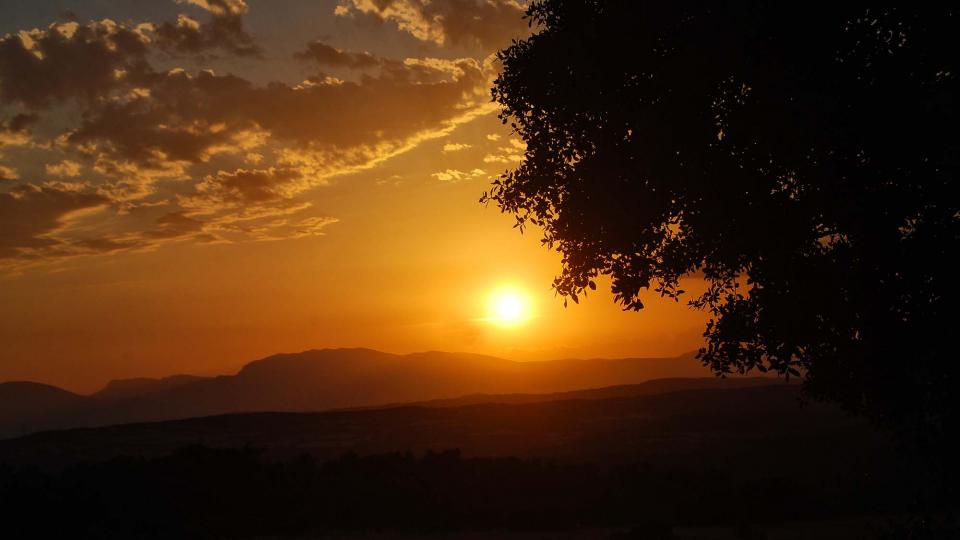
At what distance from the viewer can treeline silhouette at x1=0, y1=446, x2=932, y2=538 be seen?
2824cm

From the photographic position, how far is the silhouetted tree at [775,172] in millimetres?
12359

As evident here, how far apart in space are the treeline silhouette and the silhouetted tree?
14.8m

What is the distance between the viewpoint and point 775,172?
44.9 feet

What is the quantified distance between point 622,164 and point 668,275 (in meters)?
2.24

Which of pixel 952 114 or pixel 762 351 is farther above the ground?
pixel 952 114

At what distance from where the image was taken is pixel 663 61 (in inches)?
547

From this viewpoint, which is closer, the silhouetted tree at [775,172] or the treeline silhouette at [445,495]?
the silhouetted tree at [775,172]

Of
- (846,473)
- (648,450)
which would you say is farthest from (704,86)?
(648,450)

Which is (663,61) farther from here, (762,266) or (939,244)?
(939,244)

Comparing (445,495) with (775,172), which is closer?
(775,172)

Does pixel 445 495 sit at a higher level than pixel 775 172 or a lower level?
lower

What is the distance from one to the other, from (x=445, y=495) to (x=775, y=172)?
19.7 m

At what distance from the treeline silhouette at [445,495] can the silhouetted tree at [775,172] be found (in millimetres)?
14772

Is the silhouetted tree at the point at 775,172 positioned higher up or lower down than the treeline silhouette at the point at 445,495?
higher up
